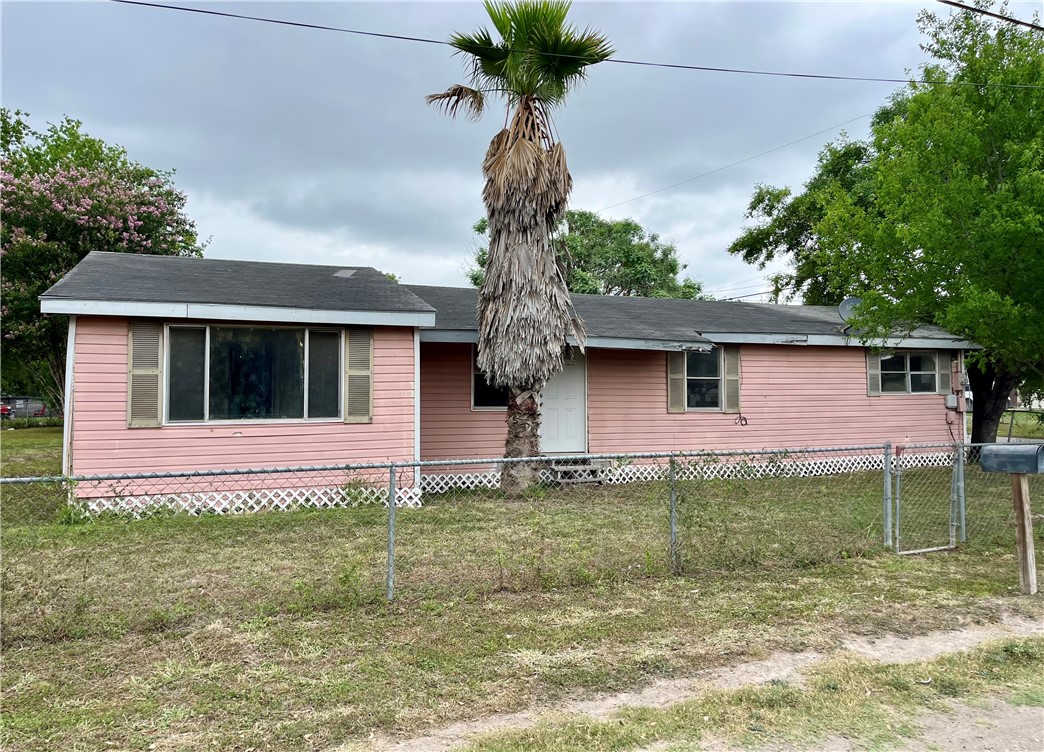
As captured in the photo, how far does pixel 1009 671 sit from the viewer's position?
3.76m

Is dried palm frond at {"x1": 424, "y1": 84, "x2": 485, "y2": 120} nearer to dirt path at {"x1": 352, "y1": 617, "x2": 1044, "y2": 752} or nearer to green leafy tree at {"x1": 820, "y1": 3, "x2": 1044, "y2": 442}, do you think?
green leafy tree at {"x1": 820, "y1": 3, "x2": 1044, "y2": 442}

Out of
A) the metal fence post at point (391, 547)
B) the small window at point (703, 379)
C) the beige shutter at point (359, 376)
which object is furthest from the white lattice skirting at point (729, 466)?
the metal fence post at point (391, 547)

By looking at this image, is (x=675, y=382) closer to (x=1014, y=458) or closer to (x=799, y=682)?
(x=1014, y=458)

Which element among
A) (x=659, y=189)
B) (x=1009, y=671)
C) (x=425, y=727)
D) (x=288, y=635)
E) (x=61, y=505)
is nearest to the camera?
(x=425, y=727)

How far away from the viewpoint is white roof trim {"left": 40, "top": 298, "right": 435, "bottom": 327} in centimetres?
794

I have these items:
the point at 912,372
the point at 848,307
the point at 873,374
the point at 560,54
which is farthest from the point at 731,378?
the point at 560,54

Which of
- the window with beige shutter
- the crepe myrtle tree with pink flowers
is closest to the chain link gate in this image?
the window with beige shutter

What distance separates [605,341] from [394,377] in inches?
144

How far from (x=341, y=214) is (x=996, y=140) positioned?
21.2 meters

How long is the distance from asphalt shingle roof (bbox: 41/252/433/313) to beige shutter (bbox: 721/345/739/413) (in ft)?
20.7

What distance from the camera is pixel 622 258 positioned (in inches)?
1212

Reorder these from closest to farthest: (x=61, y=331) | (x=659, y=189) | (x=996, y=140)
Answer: (x=996, y=140)
(x=61, y=331)
(x=659, y=189)

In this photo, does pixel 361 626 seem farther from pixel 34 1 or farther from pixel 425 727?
pixel 34 1

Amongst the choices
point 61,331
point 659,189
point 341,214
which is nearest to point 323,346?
point 61,331
